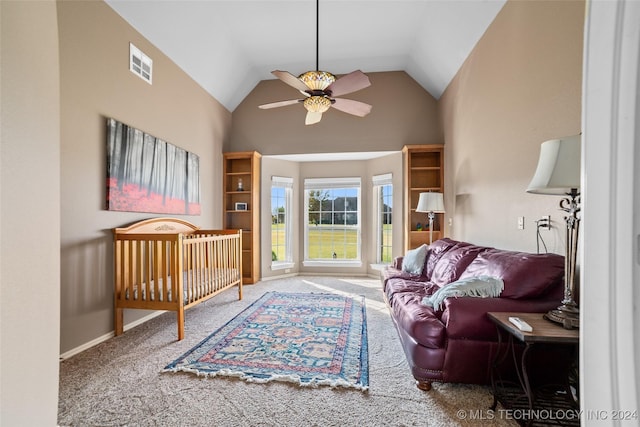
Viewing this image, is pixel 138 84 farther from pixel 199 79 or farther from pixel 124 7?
pixel 199 79

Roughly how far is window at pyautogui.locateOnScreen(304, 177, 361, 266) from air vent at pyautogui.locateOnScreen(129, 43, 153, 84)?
3180mm

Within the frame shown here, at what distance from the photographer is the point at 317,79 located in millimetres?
2588

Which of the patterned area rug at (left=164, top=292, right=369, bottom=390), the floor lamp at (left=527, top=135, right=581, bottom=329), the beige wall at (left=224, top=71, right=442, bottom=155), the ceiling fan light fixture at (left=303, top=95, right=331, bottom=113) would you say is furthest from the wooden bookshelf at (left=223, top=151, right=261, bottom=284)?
the floor lamp at (left=527, top=135, right=581, bottom=329)

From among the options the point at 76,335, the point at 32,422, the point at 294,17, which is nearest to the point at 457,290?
the point at 32,422

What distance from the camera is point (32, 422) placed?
2.95 ft

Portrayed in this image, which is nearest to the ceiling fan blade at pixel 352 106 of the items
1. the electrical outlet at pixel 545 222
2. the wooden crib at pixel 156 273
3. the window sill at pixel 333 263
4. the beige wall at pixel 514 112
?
the beige wall at pixel 514 112

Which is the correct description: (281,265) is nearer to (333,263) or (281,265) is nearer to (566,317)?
(333,263)

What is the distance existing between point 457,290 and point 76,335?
3.01 metres

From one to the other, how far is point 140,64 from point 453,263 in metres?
3.85

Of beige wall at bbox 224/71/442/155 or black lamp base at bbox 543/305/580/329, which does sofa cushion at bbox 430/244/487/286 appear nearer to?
black lamp base at bbox 543/305/580/329

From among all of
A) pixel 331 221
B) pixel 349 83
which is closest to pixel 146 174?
pixel 349 83

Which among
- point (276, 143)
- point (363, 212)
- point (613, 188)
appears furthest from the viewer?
point (363, 212)

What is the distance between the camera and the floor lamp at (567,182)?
1411mm

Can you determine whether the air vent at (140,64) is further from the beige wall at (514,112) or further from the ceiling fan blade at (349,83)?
the beige wall at (514,112)
